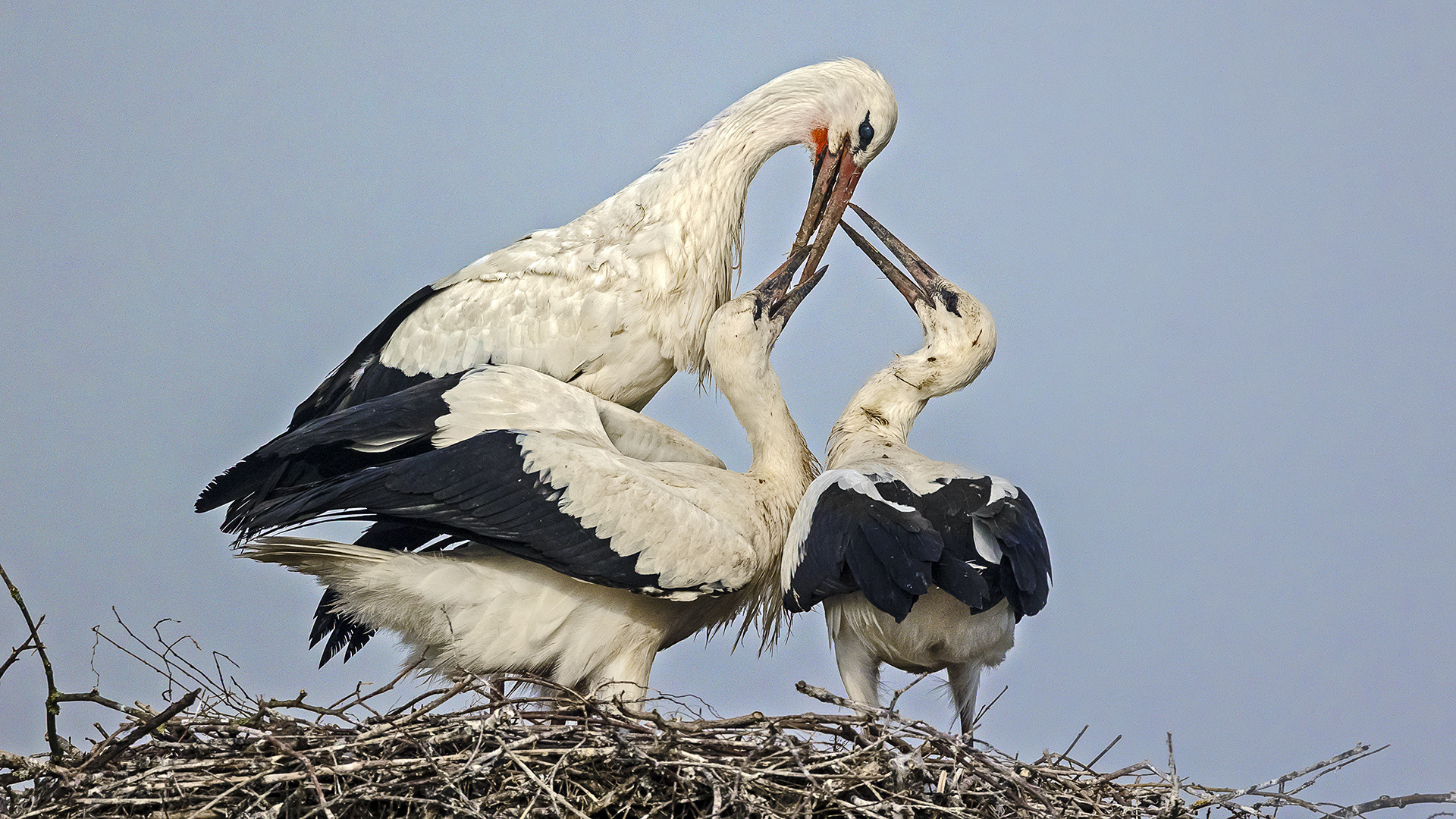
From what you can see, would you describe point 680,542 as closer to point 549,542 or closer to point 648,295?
point 549,542

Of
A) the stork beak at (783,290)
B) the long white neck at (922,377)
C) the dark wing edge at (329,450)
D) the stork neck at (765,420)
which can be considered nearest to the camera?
the dark wing edge at (329,450)

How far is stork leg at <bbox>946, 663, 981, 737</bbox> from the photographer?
348cm

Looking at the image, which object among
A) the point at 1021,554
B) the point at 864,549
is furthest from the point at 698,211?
the point at 1021,554

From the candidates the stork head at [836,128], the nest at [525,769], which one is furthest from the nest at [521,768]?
the stork head at [836,128]

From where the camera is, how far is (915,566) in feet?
9.91

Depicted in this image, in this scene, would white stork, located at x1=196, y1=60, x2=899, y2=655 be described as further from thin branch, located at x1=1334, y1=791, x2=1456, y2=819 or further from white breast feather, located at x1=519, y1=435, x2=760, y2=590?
thin branch, located at x1=1334, y1=791, x2=1456, y2=819

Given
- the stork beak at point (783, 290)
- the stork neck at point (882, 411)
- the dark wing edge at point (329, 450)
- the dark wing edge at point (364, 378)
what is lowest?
the dark wing edge at point (329, 450)

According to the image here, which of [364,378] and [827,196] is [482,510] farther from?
[827,196]

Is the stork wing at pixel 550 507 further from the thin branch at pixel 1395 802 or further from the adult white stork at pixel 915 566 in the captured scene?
the thin branch at pixel 1395 802

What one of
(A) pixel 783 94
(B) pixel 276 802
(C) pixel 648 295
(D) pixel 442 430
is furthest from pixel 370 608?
(A) pixel 783 94

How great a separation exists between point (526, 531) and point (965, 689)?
108 centimetres

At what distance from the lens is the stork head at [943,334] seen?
159 inches

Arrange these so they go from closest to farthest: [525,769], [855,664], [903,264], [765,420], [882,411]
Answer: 1. [525,769]
2. [855,664]
3. [765,420]
4. [882,411]
5. [903,264]

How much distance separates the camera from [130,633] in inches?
129
